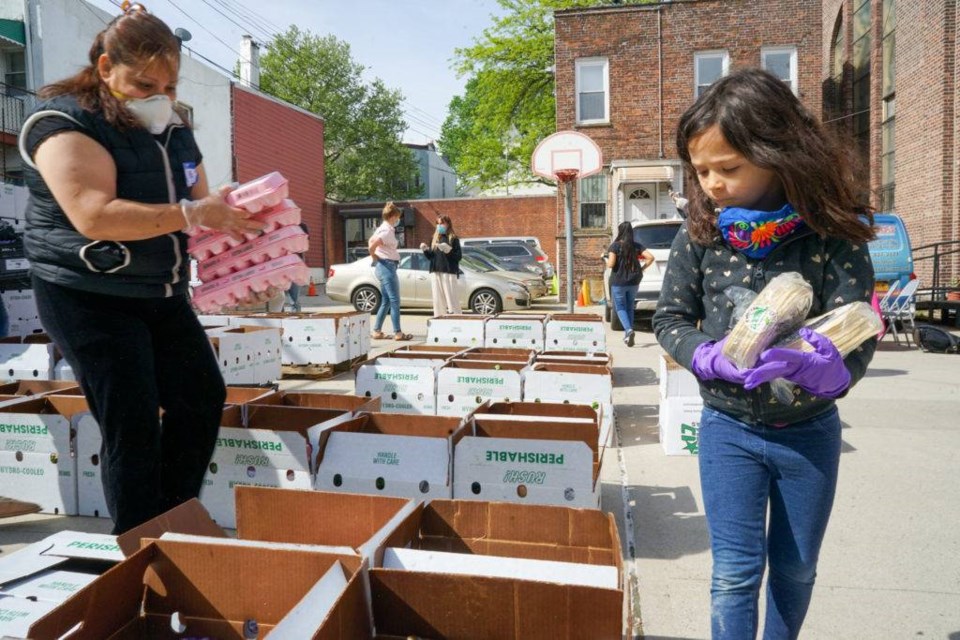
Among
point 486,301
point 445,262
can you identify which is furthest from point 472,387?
point 486,301

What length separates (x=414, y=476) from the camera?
3.58 metres

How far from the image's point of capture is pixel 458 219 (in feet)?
117

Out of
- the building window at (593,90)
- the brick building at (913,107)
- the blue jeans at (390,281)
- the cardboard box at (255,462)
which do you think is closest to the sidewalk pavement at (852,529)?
the cardboard box at (255,462)

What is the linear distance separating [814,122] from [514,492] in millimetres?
2197

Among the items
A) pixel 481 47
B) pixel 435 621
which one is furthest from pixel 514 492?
pixel 481 47

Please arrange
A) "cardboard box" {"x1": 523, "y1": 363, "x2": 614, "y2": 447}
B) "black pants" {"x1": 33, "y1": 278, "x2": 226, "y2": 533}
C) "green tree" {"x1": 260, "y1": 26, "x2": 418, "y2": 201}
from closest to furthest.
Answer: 1. "black pants" {"x1": 33, "y1": 278, "x2": 226, "y2": 533}
2. "cardboard box" {"x1": 523, "y1": 363, "x2": 614, "y2": 447}
3. "green tree" {"x1": 260, "y1": 26, "x2": 418, "y2": 201}

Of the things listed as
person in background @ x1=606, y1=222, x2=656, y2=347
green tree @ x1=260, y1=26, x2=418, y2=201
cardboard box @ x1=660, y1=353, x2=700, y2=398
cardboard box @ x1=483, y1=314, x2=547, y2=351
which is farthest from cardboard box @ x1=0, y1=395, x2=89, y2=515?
green tree @ x1=260, y1=26, x2=418, y2=201

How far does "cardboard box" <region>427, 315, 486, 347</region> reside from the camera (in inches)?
328

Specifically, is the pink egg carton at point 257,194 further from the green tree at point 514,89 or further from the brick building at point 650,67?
the green tree at point 514,89

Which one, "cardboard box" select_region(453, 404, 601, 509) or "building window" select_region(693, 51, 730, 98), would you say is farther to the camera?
"building window" select_region(693, 51, 730, 98)

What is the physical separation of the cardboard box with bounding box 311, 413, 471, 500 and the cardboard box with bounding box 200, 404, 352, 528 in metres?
0.08

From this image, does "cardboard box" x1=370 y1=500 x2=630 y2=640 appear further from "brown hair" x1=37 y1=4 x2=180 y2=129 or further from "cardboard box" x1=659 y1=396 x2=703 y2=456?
"cardboard box" x1=659 y1=396 x2=703 y2=456

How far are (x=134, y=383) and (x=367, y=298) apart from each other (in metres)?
14.3

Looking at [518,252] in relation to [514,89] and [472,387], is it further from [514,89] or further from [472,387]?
[472,387]
